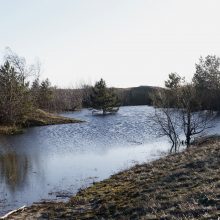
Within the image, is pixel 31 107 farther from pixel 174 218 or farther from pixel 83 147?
pixel 174 218

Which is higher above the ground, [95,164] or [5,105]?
[5,105]

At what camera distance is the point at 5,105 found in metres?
51.7

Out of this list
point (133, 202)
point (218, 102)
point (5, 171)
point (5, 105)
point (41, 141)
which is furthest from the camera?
point (218, 102)

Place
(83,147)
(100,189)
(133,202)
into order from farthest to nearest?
(83,147) < (100,189) < (133,202)

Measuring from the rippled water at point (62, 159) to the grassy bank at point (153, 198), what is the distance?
1821mm

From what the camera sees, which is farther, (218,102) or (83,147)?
(218,102)

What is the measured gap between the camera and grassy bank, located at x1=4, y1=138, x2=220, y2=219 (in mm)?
10047

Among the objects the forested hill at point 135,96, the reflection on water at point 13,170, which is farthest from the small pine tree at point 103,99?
the reflection on water at point 13,170

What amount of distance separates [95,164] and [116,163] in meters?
1.17

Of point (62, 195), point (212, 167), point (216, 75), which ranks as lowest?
point (62, 195)

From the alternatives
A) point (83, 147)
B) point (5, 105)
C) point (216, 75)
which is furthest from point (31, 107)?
point (216, 75)

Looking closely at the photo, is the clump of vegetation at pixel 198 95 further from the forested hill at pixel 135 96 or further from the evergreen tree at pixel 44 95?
the forested hill at pixel 135 96

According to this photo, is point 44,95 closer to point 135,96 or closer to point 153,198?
point 135,96

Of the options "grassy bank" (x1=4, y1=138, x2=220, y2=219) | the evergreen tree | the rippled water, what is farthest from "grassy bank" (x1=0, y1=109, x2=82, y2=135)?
"grassy bank" (x1=4, y1=138, x2=220, y2=219)
